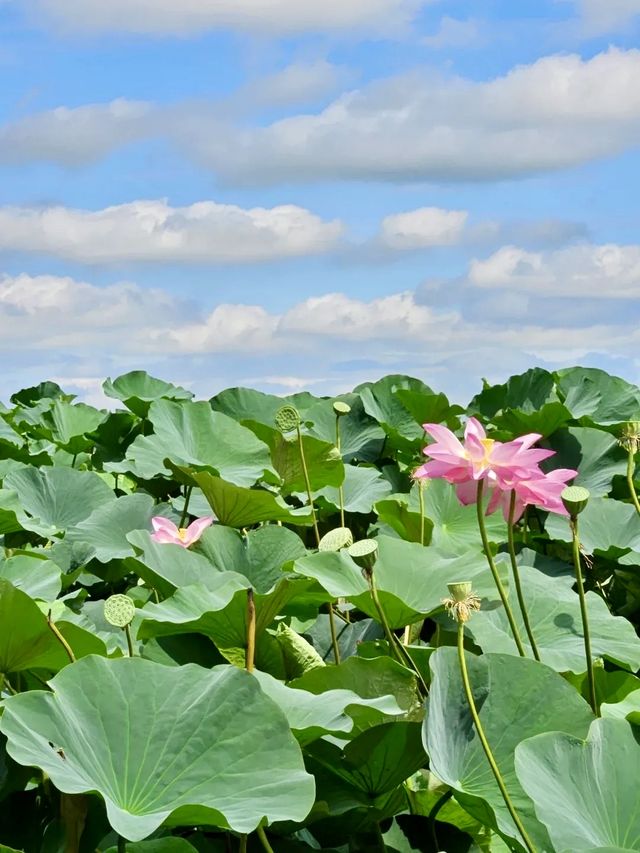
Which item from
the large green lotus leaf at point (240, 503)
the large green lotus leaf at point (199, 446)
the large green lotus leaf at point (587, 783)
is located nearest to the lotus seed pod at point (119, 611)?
the large green lotus leaf at point (587, 783)

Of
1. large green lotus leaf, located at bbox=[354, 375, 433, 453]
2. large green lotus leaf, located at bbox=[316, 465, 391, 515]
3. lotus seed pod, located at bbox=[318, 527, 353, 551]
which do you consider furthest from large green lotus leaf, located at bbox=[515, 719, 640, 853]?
large green lotus leaf, located at bbox=[354, 375, 433, 453]

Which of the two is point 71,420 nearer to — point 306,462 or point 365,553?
point 306,462

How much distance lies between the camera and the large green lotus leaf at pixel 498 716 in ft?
3.71

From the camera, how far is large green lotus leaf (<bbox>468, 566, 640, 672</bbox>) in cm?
160

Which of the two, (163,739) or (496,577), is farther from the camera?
(496,577)

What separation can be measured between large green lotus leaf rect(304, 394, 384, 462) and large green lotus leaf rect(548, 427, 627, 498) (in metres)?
0.54

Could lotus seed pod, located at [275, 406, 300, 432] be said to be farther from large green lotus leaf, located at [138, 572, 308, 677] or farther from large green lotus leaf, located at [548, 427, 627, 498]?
large green lotus leaf, located at [548, 427, 627, 498]

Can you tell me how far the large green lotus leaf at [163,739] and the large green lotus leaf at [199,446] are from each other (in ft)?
4.41

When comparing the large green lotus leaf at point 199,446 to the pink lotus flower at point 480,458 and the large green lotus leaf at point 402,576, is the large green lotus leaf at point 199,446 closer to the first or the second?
the large green lotus leaf at point 402,576

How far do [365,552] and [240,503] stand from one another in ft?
2.20

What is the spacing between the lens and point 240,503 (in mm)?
1998

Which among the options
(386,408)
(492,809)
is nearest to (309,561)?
(492,809)

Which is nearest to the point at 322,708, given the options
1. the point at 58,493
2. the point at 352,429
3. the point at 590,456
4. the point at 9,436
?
the point at 58,493

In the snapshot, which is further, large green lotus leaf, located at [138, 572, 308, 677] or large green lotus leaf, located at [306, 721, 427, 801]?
large green lotus leaf, located at [138, 572, 308, 677]
